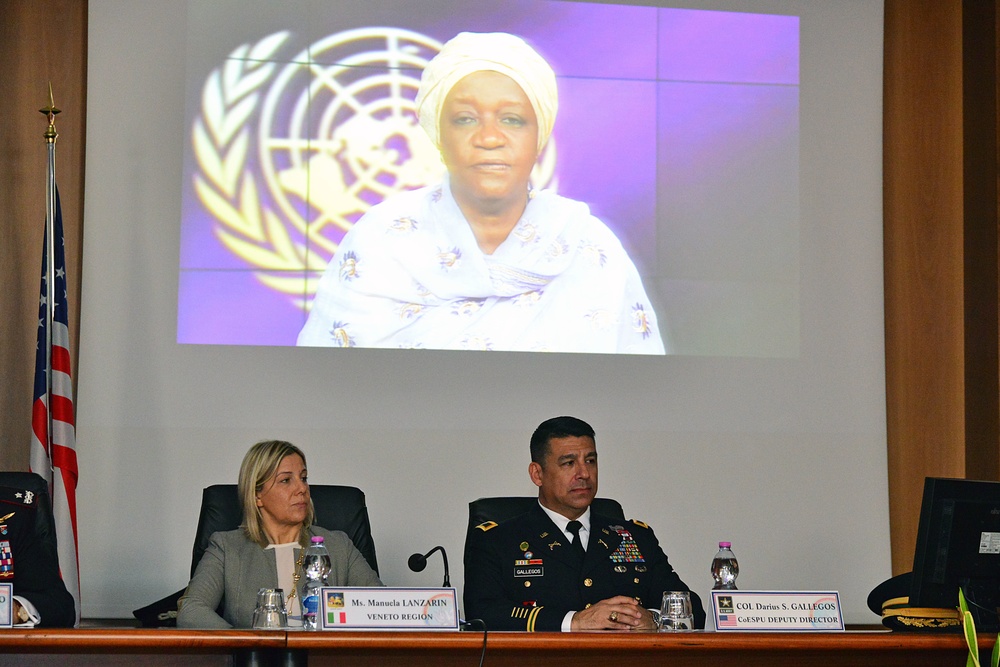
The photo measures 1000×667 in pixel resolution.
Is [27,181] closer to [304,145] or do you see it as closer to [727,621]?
[304,145]

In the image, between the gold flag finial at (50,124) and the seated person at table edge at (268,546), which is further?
the gold flag finial at (50,124)

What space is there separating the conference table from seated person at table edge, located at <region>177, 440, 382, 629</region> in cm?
88

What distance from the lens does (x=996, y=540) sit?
7.77 feet

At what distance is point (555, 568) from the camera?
9.89ft

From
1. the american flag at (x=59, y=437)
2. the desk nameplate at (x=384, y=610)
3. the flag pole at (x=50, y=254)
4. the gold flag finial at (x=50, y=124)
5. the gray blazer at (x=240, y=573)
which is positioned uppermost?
the gold flag finial at (x=50, y=124)

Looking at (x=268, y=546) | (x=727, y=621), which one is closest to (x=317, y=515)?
(x=268, y=546)

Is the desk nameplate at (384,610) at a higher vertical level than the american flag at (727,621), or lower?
higher

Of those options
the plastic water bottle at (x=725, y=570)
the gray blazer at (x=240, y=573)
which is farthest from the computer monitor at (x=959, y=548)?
the gray blazer at (x=240, y=573)

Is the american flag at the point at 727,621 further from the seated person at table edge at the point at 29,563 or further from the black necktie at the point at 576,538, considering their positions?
the seated person at table edge at the point at 29,563

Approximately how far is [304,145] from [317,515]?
5.05 feet

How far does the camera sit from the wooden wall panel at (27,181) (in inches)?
161

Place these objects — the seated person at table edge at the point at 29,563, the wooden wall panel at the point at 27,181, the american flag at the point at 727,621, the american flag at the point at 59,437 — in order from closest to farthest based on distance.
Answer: the american flag at the point at 727,621 → the seated person at table edge at the point at 29,563 → the american flag at the point at 59,437 → the wooden wall panel at the point at 27,181

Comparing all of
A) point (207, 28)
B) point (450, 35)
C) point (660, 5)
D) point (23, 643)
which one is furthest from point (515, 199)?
point (23, 643)

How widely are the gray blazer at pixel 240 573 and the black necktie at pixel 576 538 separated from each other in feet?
1.82
